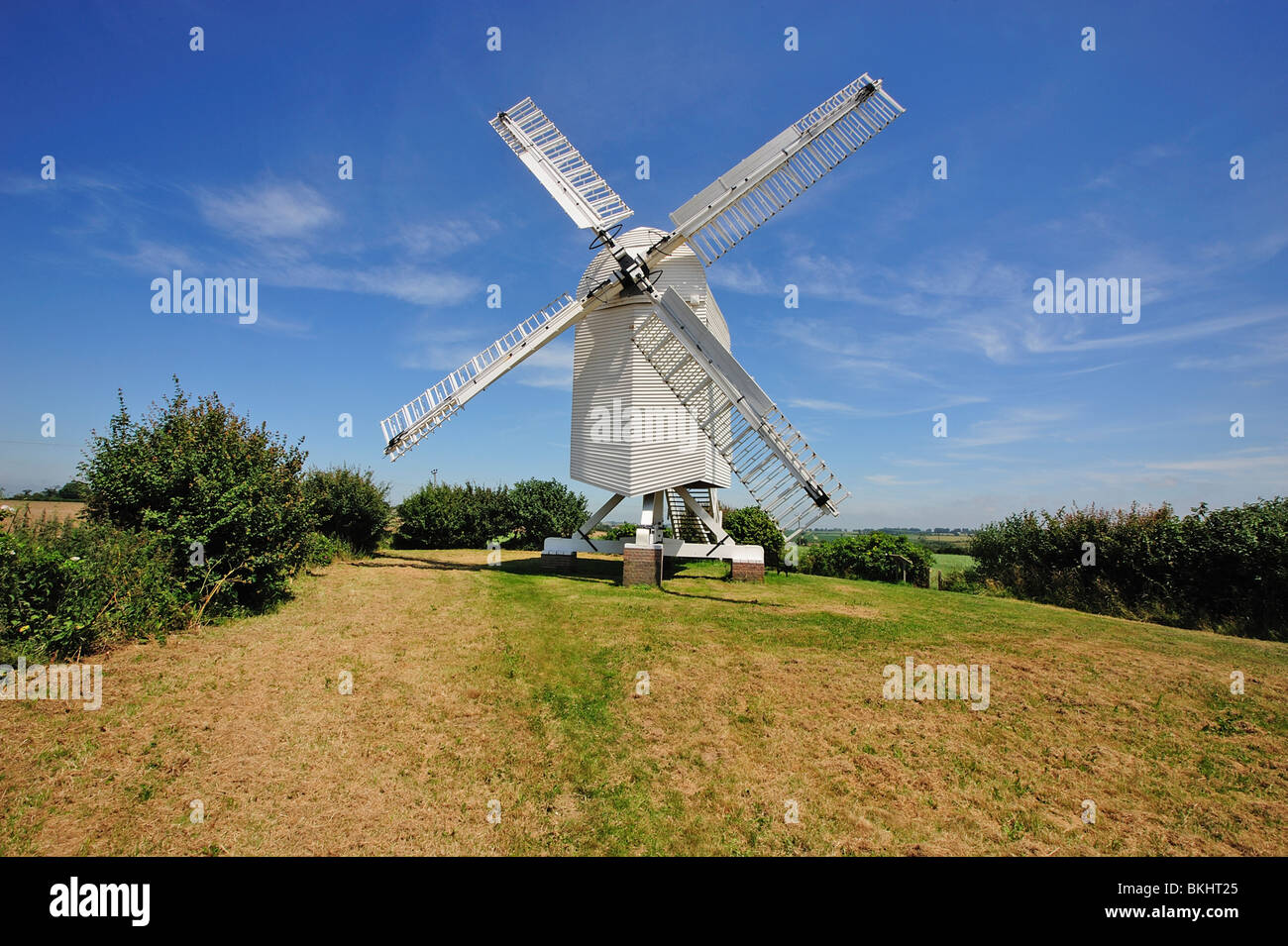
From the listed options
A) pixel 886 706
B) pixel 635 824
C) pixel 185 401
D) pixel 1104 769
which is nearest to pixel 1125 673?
pixel 1104 769

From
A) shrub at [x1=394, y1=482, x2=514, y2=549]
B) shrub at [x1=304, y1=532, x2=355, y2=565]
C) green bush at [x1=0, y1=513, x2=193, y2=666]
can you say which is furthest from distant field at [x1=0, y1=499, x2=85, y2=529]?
shrub at [x1=394, y1=482, x2=514, y2=549]

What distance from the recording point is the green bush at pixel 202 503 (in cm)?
1027

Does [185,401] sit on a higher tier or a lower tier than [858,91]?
lower

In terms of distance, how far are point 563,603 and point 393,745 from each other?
7.56m

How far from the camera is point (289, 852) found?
4387 mm

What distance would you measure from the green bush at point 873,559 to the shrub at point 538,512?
1422 cm

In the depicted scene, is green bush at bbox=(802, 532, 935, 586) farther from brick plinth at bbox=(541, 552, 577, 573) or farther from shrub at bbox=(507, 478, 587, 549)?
shrub at bbox=(507, 478, 587, 549)

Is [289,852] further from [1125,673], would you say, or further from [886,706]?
[1125,673]

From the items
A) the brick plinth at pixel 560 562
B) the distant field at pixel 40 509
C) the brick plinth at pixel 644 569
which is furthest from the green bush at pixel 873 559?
the distant field at pixel 40 509

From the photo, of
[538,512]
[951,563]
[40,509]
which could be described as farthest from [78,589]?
[951,563]

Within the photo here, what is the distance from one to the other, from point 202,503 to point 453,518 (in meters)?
19.0

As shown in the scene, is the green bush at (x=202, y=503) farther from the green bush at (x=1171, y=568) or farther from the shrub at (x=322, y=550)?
the green bush at (x=1171, y=568)

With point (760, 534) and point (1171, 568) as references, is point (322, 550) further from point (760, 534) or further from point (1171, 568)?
point (1171, 568)
